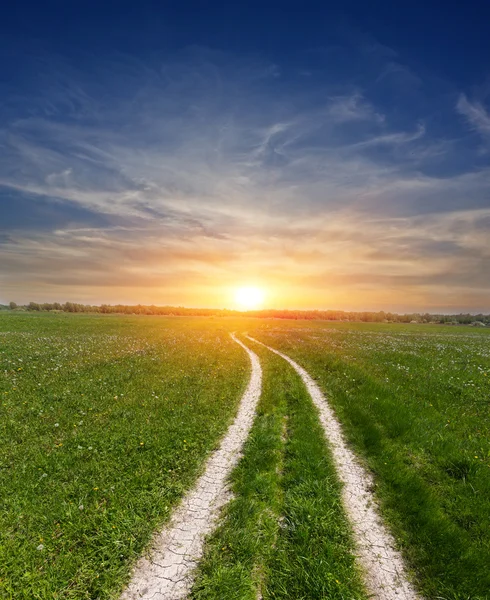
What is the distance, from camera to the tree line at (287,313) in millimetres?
121688

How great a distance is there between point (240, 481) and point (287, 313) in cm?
11641

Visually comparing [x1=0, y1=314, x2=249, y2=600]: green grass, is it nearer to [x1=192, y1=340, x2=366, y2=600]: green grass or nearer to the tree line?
[x1=192, y1=340, x2=366, y2=600]: green grass

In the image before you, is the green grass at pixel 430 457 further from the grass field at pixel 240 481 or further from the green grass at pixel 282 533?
the green grass at pixel 282 533

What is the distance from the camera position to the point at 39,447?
9.56 m

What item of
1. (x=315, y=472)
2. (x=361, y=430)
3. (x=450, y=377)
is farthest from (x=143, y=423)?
(x=450, y=377)

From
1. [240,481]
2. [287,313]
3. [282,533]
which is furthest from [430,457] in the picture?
[287,313]

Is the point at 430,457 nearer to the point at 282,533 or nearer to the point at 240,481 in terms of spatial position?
the point at 282,533

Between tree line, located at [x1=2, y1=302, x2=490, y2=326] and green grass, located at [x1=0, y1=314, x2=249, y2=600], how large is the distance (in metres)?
107

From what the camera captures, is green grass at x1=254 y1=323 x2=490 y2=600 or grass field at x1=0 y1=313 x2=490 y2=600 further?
green grass at x1=254 y1=323 x2=490 y2=600

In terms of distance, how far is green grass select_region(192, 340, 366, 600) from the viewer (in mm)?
5078

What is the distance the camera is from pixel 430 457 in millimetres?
9383

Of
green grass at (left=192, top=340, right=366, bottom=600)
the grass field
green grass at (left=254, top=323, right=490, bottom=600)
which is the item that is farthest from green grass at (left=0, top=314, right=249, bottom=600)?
green grass at (left=254, top=323, right=490, bottom=600)

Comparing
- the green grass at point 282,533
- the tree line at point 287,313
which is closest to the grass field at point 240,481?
the green grass at point 282,533

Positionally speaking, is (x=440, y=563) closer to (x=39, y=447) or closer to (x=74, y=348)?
(x=39, y=447)
